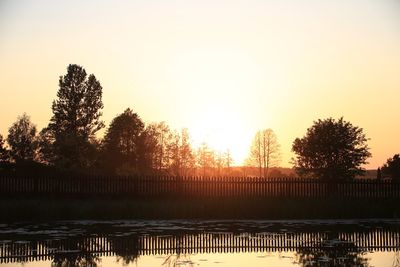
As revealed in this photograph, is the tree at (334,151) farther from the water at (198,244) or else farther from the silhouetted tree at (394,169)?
the water at (198,244)

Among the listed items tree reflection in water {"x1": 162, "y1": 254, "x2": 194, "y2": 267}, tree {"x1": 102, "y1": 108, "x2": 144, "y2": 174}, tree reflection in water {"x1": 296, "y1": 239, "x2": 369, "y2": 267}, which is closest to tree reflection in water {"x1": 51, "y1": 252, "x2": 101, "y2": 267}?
tree reflection in water {"x1": 162, "y1": 254, "x2": 194, "y2": 267}

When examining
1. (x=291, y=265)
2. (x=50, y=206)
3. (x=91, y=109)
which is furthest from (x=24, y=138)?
(x=291, y=265)

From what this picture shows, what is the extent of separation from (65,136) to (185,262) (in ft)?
135

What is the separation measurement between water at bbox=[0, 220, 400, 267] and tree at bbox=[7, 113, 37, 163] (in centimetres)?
5113

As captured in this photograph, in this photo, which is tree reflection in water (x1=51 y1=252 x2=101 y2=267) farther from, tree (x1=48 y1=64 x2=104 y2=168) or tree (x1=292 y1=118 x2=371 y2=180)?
tree (x1=48 y1=64 x2=104 y2=168)

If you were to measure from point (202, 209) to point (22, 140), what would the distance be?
2237 inches

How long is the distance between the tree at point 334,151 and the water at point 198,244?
20344 millimetres

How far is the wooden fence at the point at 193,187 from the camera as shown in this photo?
32.0 metres

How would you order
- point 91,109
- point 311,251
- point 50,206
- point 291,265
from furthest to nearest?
point 91,109 → point 50,206 → point 311,251 → point 291,265

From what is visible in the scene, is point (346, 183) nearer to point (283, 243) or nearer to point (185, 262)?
point (283, 243)

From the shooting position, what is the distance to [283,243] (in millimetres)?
17688

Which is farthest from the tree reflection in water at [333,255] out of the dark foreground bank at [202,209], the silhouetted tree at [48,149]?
the silhouetted tree at [48,149]

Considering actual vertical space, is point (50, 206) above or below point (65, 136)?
below

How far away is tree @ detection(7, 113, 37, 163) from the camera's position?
75500mm
